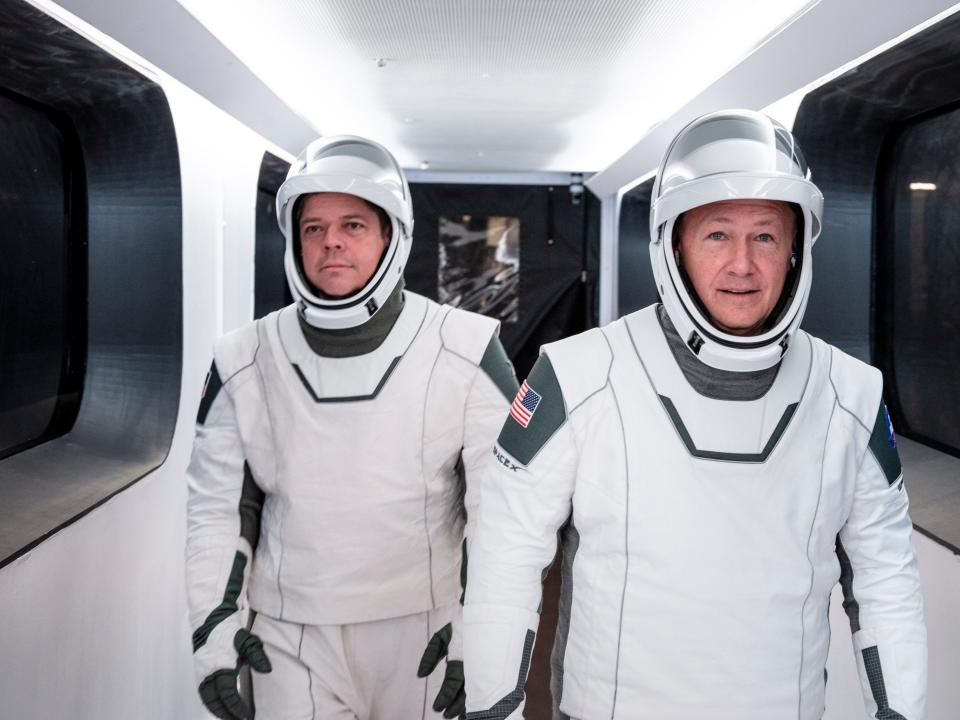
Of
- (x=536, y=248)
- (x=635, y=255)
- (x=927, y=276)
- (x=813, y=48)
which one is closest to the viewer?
(x=813, y=48)

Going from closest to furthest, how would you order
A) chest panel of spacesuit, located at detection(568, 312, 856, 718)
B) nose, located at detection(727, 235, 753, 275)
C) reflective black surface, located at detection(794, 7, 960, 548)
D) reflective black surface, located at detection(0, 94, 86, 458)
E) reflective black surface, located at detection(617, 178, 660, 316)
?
chest panel of spacesuit, located at detection(568, 312, 856, 718)
nose, located at detection(727, 235, 753, 275)
reflective black surface, located at detection(0, 94, 86, 458)
reflective black surface, located at detection(794, 7, 960, 548)
reflective black surface, located at detection(617, 178, 660, 316)

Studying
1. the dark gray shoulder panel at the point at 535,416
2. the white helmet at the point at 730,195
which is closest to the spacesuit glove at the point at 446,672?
the dark gray shoulder panel at the point at 535,416

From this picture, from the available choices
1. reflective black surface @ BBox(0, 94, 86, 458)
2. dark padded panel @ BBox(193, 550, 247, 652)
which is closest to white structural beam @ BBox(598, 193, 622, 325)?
reflective black surface @ BBox(0, 94, 86, 458)

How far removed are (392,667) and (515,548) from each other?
22.1 inches

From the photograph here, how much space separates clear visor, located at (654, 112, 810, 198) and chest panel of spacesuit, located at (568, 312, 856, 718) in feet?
1.08

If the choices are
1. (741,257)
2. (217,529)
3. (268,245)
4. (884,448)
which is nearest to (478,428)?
(217,529)

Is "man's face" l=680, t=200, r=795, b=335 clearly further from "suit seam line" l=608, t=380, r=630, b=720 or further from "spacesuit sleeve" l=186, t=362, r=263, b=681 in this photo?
"spacesuit sleeve" l=186, t=362, r=263, b=681

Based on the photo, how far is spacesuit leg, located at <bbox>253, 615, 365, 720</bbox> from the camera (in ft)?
5.39

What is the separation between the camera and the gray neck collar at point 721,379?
4.43 ft

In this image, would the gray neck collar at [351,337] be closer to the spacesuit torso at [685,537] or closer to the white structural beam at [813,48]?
the spacesuit torso at [685,537]

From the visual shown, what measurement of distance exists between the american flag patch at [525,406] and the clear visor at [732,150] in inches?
15.0

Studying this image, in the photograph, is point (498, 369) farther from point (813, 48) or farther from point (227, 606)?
point (813, 48)

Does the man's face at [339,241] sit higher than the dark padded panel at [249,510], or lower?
higher

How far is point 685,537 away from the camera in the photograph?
1.28 meters
